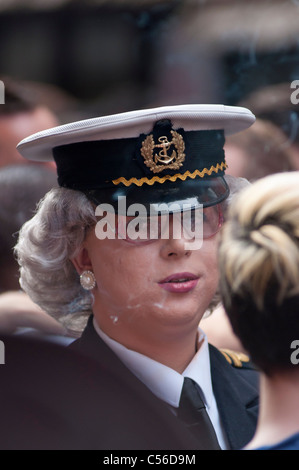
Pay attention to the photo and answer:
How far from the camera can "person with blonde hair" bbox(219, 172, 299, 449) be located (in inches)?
43.2

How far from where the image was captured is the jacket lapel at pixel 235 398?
1.30 m

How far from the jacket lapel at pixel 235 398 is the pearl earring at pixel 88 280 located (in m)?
0.31

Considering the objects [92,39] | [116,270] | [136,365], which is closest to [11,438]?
[136,365]

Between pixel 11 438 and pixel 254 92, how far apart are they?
3.29ft

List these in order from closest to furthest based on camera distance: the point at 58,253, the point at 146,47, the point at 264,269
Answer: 1. the point at 264,269
2. the point at 58,253
3. the point at 146,47

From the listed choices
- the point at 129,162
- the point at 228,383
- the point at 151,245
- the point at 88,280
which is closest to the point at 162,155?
the point at 129,162

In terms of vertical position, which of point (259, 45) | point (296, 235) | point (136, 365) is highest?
point (259, 45)

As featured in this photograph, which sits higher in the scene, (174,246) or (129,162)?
(129,162)

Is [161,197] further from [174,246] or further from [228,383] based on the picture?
[228,383]

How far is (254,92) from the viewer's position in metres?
1.56

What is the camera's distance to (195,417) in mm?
1329

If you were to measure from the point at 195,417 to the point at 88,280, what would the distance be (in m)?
0.37

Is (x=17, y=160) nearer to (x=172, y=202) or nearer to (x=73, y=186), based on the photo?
(x=73, y=186)

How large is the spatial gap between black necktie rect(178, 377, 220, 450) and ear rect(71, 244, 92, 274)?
0.32 metres
